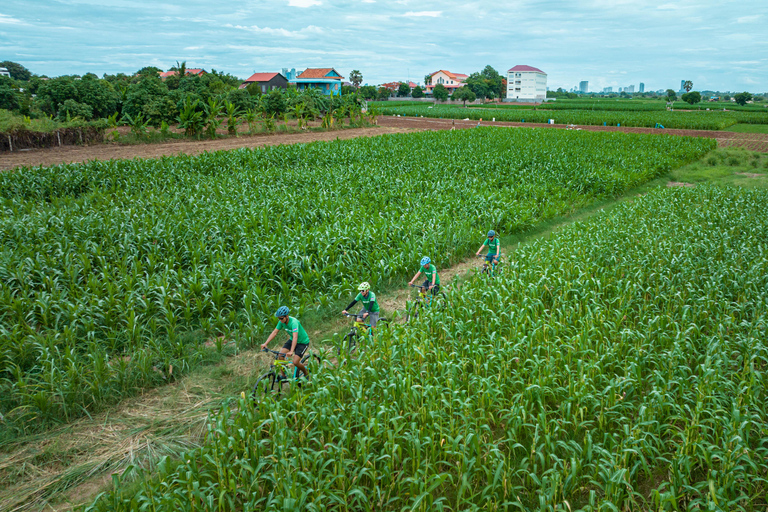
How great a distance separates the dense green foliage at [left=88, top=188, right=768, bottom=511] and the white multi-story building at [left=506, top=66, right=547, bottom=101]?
472ft

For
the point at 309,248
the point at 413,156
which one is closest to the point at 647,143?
the point at 413,156

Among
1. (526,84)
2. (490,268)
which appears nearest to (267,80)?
(526,84)

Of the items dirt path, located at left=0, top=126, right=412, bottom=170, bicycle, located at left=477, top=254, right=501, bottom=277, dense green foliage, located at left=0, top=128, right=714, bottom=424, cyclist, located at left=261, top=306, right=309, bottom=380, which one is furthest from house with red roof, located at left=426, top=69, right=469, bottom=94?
cyclist, located at left=261, top=306, right=309, bottom=380

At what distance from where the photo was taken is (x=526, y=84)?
139 metres

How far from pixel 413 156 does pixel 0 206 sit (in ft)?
63.1

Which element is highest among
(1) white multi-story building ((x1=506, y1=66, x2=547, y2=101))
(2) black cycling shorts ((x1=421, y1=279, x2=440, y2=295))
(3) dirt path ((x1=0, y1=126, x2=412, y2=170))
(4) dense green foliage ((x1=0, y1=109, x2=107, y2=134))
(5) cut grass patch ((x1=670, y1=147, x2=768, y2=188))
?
(1) white multi-story building ((x1=506, y1=66, x2=547, y2=101))

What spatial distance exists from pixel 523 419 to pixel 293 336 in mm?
3721

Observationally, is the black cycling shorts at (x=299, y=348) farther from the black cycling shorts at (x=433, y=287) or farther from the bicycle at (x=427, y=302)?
the black cycling shorts at (x=433, y=287)

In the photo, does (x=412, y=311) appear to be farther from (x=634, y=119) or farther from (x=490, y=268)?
(x=634, y=119)

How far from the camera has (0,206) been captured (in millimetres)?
15055

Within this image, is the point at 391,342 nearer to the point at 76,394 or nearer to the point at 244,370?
the point at 244,370

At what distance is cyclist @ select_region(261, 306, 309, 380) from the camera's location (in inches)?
278

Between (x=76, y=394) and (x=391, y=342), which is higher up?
(x=391, y=342)

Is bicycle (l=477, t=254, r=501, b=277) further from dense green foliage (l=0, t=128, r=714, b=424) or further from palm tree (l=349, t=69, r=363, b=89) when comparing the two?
palm tree (l=349, t=69, r=363, b=89)
